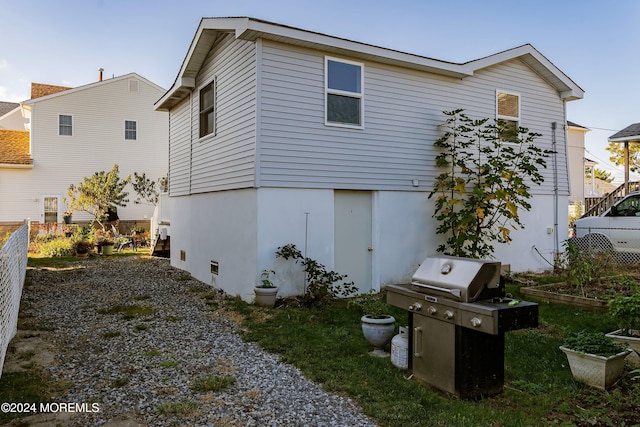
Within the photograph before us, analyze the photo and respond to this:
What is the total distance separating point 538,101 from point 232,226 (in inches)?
330

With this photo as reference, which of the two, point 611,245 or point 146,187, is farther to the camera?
point 146,187

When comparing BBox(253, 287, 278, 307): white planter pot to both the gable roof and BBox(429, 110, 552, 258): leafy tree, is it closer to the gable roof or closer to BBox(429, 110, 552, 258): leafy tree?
BBox(429, 110, 552, 258): leafy tree

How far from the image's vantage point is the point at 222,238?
Result: 29.1ft

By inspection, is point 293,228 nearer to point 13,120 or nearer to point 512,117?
point 512,117

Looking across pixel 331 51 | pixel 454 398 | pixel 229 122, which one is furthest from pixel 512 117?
pixel 454 398

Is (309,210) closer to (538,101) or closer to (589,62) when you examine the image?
(538,101)

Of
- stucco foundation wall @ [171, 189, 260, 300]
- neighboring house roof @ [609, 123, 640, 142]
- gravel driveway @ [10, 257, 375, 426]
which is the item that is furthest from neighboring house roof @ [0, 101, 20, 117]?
neighboring house roof @ [609, 123, 640, 142]

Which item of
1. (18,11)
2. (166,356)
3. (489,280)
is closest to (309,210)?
(166,356)

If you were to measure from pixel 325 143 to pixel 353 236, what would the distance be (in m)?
1.91

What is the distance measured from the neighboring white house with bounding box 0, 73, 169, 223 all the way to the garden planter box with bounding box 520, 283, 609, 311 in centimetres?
1755

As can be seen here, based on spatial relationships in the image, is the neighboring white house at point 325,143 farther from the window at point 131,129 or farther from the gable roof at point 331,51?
the window at point 131,129

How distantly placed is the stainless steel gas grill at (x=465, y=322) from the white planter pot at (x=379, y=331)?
0.83 metres

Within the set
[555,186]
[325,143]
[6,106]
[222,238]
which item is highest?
[6,106]

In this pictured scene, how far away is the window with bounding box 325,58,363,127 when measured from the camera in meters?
8.01
